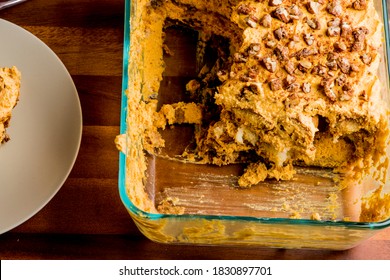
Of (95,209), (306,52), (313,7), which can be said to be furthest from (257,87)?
(95,209)

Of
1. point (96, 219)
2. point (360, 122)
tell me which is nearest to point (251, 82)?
point (360, 122)

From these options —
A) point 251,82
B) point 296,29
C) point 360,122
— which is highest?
point 296,29

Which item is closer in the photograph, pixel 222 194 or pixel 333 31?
pixel 333 31

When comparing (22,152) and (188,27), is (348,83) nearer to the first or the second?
(188,27)

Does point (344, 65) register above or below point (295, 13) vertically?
below

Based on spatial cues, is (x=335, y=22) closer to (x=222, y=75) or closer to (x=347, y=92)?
(x=347, y=92)

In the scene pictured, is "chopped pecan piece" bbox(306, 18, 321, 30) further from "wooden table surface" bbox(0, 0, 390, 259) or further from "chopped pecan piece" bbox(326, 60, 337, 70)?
"wooden table surface" bbox(0, 0, 390, 259)
